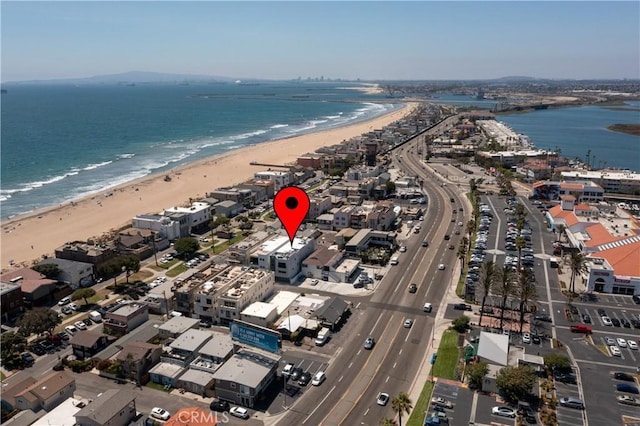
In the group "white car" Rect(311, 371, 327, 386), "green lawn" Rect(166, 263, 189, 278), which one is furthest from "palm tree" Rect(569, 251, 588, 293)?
"green lawn" Rect(166, 263, 189, 278)

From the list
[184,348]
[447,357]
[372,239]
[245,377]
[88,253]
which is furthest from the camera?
[372,239]

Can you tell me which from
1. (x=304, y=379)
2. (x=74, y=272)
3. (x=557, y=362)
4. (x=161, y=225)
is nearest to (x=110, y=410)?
(x=304, y=379)

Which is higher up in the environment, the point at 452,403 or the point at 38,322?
the point at 38,322

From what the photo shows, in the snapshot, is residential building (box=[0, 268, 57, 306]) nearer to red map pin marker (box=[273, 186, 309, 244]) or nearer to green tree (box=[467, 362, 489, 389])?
red map pin marker (box=[273, 186, 309, 244])

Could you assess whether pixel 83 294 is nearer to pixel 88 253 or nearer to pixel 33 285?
pixel 33 285

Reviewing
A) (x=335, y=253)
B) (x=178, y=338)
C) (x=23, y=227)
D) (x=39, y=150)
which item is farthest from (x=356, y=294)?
(x=39, y=150)

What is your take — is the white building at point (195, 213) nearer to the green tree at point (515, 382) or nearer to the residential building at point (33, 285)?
the residential building at point (33, 285)
